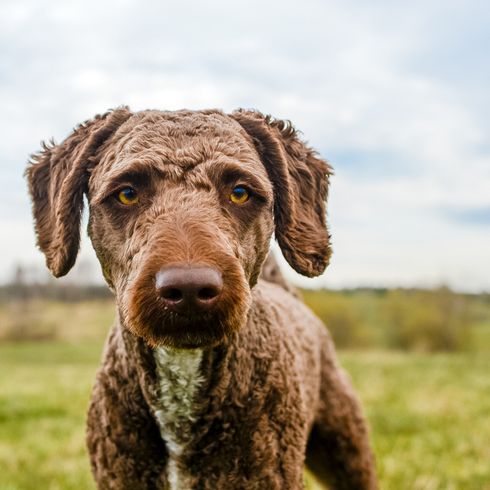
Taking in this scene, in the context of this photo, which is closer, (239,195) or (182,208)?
(182,208)

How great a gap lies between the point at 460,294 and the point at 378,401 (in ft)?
118

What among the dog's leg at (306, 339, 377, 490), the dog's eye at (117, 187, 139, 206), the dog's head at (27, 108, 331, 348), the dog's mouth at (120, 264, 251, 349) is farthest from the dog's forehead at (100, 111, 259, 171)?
the dog's leg at (306, 339, 377, 490)

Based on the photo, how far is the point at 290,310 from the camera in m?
4.46

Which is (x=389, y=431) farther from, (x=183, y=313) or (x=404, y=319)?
(x=404, y=319)

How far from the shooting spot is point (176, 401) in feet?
11.2

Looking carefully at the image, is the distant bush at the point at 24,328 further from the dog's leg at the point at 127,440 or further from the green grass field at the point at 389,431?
the dog's leg at the point at 127,440

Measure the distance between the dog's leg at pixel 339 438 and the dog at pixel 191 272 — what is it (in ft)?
2.12

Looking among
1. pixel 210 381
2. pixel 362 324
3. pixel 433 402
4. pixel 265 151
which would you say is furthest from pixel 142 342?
pixel 362 324

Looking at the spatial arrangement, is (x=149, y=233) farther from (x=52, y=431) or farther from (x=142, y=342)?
(x=52, y=431)

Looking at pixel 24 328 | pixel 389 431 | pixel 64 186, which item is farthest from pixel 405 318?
pixel 64 186

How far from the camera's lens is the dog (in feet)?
8.83

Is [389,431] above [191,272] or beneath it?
beneath

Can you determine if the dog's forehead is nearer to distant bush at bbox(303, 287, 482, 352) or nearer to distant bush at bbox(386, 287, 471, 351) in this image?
distant bush at bbox(303, 287, 482, 352)

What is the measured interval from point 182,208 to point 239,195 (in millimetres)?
361
